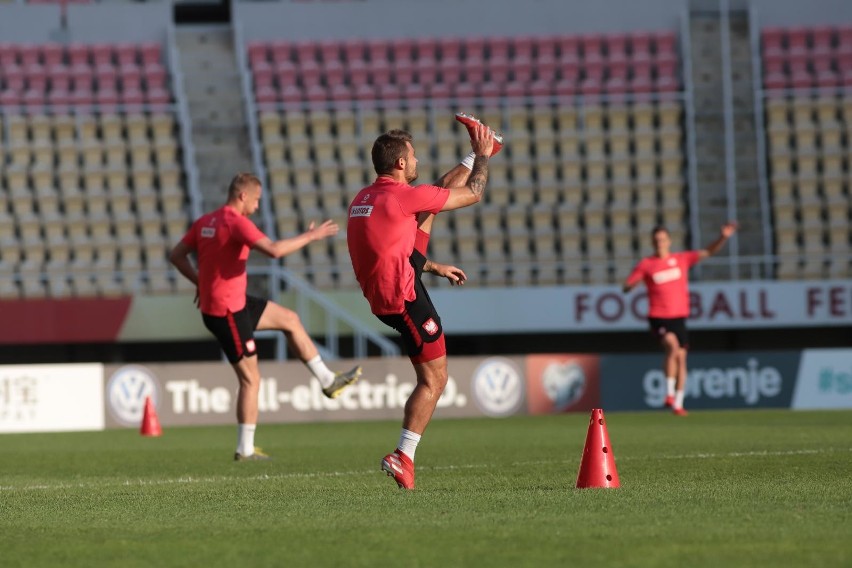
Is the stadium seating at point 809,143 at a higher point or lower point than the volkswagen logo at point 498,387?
higher

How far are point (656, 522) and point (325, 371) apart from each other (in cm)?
581

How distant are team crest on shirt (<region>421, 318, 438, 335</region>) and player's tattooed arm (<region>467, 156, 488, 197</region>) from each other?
696 mm

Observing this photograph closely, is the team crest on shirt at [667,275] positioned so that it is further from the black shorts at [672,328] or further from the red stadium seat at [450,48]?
the red stadium seat at [450,48]

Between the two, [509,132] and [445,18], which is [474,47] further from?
[509,132]

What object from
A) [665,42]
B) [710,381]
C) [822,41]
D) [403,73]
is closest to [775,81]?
[822,41]

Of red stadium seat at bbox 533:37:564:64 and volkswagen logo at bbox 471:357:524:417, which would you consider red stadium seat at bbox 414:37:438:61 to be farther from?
volkswagen logo at bbox 471:357:524:417

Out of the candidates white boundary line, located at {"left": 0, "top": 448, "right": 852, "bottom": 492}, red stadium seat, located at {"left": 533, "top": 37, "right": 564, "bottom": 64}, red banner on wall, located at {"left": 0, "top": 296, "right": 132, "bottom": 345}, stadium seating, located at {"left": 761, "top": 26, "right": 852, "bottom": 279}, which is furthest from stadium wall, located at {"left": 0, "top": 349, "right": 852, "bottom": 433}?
white boundary line, located at {"left": 0, "top": 448, "right": 852, "bottom": 492}

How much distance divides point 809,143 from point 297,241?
55.7 feet

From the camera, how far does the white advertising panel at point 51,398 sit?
18875 millimetres

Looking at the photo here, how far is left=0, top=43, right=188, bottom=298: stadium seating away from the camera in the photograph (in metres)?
23.7

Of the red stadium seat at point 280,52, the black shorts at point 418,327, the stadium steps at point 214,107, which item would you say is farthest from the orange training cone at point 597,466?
the red stadium seat at point 280,52

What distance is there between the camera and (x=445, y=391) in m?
20.4

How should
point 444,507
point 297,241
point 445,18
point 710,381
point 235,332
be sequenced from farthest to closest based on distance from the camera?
point 445,18 < point 710,381 < point 235,332 < point 297,241 < point 444,507

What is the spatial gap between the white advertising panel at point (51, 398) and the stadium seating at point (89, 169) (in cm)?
340
